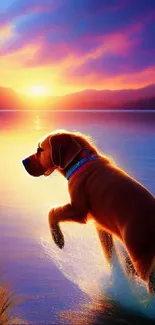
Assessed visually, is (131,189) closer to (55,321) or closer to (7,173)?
(55,321)

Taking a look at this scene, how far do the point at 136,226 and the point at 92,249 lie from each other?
1500 millimetres

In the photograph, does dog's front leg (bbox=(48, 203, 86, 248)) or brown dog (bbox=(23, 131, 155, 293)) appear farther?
dog's front leg (bbox=(48, 203, 86, 248))

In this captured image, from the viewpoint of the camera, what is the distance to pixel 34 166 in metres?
6.50

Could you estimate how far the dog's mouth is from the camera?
6.47 meters

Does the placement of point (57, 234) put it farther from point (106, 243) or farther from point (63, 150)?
point (63, 150)

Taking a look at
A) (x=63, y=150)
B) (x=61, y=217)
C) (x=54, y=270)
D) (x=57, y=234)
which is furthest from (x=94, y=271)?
(x=63, y=150)

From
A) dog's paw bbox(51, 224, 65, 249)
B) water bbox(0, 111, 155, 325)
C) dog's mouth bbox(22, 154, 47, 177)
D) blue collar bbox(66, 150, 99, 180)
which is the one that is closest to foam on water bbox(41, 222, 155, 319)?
water bbox(0, 111, 155, 325)

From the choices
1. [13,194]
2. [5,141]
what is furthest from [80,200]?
[5,141]

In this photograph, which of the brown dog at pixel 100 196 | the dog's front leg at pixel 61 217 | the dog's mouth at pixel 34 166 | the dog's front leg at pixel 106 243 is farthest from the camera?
the dog's front leg at pixel 106 243

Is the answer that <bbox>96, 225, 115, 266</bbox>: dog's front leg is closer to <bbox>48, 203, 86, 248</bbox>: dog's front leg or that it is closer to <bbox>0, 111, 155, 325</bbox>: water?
<bbox>0, 111, 155, 325</bbox>: water

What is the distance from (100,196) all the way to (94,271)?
142cm

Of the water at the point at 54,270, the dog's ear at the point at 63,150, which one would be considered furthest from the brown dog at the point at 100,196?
the water at the point at 54,270

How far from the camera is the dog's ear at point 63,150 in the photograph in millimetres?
6199

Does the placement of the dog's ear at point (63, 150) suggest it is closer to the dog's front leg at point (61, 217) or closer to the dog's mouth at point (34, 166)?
the dog's mouth at point (34, 166)
